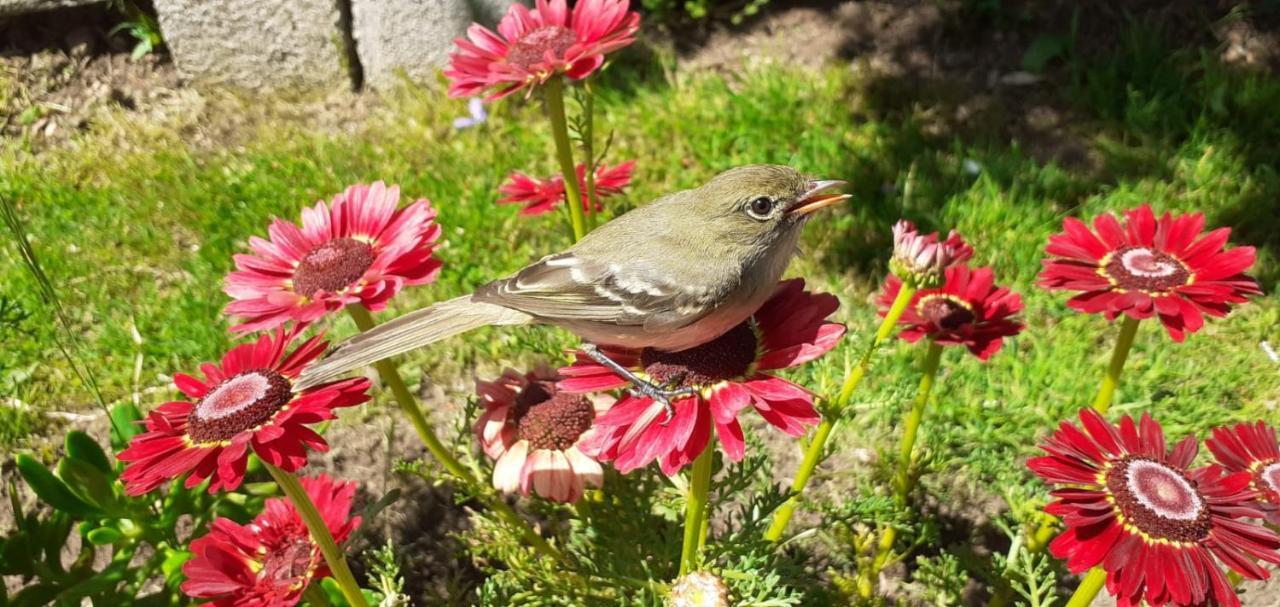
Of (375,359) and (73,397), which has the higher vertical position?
(375,359)

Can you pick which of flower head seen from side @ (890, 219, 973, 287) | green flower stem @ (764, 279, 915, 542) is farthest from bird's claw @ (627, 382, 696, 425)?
flower head seen from side @ (890, 219, 973, 287)

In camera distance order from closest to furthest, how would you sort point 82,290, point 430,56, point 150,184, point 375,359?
1. point 375,359
2. point 82,290
3. point 150,184
4. point 430,56

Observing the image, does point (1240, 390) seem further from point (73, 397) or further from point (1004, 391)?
point (73, 397)

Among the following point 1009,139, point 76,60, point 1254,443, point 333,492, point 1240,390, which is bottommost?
point 1240,390

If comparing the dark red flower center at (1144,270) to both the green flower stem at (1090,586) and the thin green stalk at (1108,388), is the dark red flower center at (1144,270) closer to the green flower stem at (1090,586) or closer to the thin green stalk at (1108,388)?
the thin green stalk at (1108,388)

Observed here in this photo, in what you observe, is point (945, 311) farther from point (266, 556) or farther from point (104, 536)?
point (104, 536)

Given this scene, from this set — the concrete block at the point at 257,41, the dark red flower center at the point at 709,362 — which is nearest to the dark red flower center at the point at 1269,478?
the dark red flower center at the point at 709,362

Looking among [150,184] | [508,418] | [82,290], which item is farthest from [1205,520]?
[150,184]

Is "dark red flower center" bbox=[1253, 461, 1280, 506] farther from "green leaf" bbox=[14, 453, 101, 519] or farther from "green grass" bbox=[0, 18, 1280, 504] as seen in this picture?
"green leaf" bbox=[14, 453, 101, 519]
